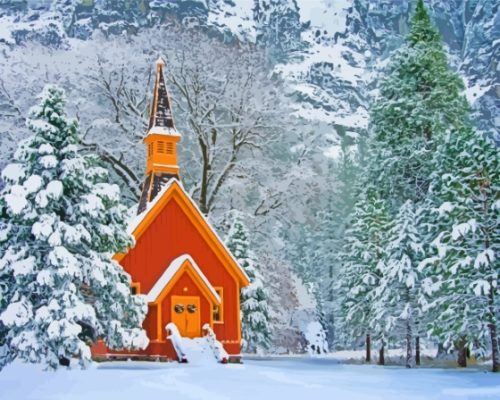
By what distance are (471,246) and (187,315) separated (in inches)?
383

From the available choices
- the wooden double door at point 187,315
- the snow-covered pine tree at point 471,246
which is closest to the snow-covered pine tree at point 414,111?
the snow-covered pine tree at point 471,246

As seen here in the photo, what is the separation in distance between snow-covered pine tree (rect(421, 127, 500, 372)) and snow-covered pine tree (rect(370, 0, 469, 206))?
7.61m

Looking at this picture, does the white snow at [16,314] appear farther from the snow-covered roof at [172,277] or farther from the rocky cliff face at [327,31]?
the rocky cliff face at [327,31]

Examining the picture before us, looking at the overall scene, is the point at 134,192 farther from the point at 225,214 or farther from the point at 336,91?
the point at 336,91

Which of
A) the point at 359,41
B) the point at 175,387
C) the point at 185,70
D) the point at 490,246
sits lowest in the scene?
the point at 175,387

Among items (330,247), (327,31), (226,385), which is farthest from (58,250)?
(327,31)

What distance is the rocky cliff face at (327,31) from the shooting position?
3201 inches

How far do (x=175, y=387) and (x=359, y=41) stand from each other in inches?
5305

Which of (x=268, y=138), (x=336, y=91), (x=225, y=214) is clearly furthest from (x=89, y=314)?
(x=336, y=91)

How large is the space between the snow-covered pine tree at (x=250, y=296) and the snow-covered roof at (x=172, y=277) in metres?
7.19

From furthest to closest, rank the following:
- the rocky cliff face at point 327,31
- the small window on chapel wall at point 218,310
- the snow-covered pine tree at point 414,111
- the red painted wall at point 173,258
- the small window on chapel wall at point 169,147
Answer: the rocky cliff face at point 327,31 → the snow-covered pine tree at point 414,111 → the small window on chapel wall at point 169,147 → the small window on chapel wall at point 218,310 → the red painted wall at point 173,258

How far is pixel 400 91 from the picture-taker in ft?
107

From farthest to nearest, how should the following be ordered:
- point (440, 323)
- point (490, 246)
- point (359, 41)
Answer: point (359, 41) < point (440, 323) < point (490, 246)

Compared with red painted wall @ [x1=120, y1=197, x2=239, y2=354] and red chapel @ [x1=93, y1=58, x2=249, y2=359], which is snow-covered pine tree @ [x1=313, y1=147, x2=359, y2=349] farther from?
red chapel @ [x1=93, y1=58, x2=249, y2=359]
